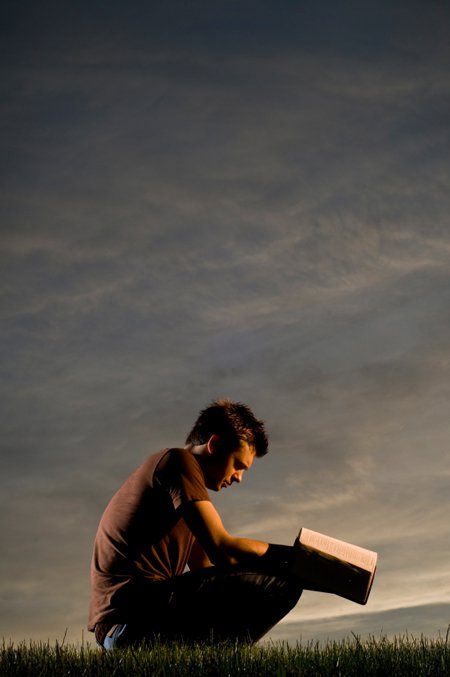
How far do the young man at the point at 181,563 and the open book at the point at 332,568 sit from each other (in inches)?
8.8

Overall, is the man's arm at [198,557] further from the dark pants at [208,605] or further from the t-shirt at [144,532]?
the dark pants at [208,605]

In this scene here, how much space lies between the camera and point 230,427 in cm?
666

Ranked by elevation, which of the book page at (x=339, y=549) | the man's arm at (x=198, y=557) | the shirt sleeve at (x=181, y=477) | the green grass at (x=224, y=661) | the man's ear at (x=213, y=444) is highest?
the man's ear at (x=213, y=444)

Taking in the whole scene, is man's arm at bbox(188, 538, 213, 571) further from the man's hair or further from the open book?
the open book

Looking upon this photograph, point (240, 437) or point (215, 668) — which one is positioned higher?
point (240, 437)

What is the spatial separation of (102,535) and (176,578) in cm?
75

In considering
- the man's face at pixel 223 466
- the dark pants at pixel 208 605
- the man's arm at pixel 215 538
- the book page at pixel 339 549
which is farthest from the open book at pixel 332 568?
the man's face at pixel 223 466

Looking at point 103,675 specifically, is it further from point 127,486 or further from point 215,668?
point 127,486

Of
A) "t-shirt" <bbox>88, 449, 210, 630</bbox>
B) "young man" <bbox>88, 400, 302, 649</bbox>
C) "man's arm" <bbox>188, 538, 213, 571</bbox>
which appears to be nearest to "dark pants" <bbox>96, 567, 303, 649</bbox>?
"young man" <bbox>88, 400, 302, 649</bbox>

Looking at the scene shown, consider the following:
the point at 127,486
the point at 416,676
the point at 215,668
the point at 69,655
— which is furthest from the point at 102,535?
the point at 416,676

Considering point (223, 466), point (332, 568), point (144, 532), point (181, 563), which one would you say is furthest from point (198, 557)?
point (332, 568)

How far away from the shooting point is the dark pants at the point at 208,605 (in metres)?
6.20

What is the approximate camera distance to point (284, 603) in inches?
250

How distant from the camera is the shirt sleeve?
616 cm
